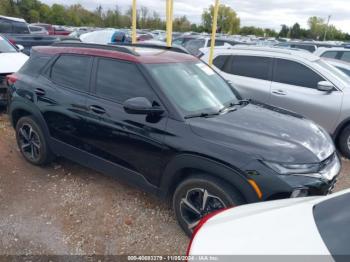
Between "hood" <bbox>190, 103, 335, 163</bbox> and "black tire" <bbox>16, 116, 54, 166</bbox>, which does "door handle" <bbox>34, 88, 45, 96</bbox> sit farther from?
"hood" <bbox>190, 103, 335, 163</bbox>

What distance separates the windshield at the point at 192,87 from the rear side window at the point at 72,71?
84 cm

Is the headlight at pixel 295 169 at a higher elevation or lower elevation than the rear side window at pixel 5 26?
lower

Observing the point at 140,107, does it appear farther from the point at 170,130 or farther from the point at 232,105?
the point at 232,105

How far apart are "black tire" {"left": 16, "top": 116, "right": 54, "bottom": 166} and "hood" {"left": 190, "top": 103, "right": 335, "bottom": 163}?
222 centimetres

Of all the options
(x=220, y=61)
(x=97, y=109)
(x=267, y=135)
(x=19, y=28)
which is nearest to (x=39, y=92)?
(x=97, y=109)

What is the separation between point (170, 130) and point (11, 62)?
5.22m

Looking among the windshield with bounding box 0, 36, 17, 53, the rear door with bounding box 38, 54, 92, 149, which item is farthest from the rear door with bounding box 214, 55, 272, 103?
the windshield with bounding box 0, 36, 17, 53

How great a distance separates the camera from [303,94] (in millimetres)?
5418

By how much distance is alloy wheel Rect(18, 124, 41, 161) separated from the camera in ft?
13.8

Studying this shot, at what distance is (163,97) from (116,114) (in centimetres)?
56

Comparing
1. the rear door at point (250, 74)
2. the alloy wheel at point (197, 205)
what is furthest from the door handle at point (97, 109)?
the rear door at point (250, 74)

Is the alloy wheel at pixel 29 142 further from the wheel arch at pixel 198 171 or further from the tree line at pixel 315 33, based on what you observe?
the tree line at pixel 315 33

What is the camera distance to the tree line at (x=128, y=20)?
47625 mm

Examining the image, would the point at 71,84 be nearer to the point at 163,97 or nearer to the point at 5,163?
the point at 163,97
